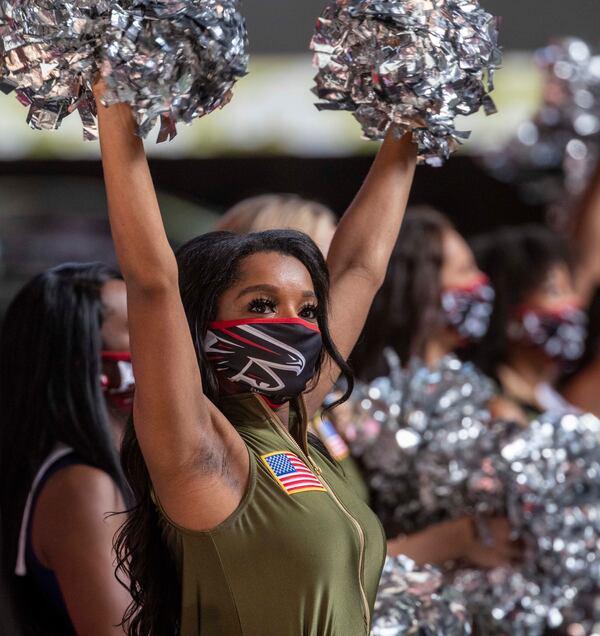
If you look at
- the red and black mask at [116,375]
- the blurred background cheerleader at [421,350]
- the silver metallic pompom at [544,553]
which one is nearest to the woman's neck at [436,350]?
the blurred background cheerleader at [421,350]

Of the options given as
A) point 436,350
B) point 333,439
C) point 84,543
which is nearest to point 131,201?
point 84,543

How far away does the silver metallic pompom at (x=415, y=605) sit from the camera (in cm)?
235

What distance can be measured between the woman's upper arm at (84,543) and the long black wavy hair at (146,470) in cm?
24

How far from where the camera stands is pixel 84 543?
2.14m

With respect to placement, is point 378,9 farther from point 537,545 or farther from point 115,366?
point 537,545

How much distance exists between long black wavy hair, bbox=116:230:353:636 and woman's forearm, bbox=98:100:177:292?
0.26m

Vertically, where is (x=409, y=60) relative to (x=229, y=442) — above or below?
above

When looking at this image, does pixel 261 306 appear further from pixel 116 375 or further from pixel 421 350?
pixel 421 350

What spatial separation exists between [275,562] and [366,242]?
68cm

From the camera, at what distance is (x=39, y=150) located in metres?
8.71

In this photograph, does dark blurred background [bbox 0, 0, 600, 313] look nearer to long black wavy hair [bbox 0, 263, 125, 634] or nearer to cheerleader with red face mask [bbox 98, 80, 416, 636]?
long black wavy hair [bbox 0, 263, 125, 634]

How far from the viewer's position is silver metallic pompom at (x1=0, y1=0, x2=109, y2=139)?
1512 millimetres

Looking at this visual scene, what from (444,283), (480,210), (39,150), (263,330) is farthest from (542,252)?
(39,150)

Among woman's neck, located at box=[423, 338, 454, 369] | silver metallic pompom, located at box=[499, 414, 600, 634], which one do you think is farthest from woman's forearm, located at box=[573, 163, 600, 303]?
silver metallic pompom, located at box=[499, 414, 600, 634]
